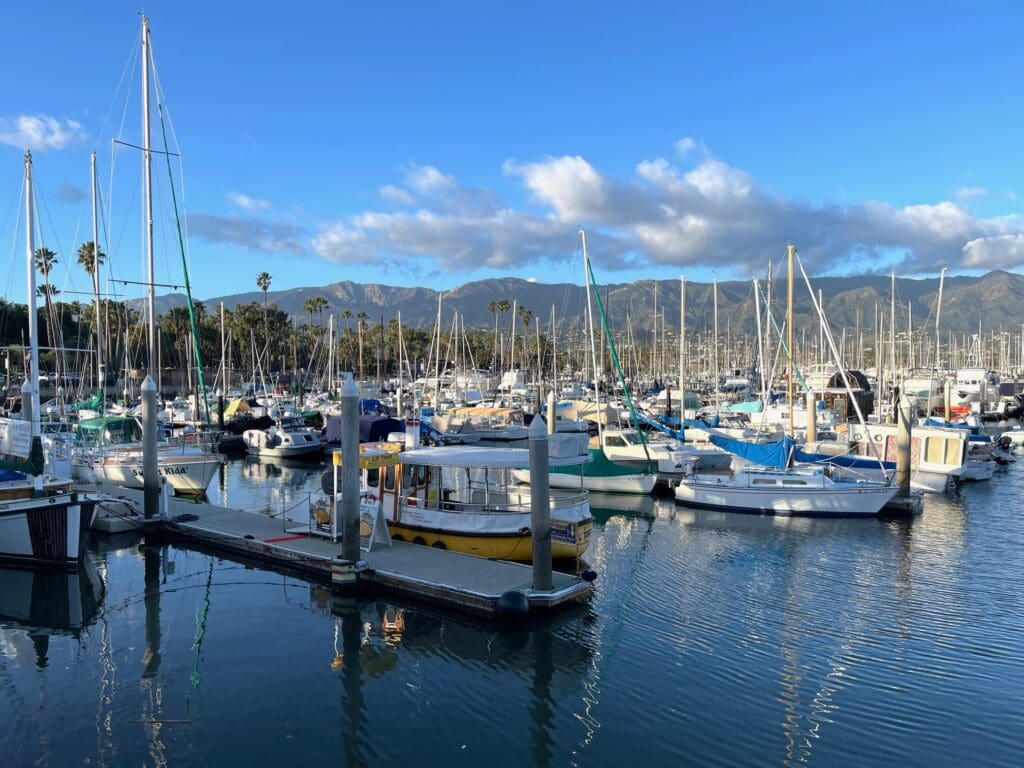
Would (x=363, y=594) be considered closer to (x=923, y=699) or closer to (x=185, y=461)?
(x=923, y=699)

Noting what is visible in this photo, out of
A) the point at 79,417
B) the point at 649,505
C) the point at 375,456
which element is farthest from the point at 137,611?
the point at 79,417

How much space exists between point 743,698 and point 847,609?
20.0 feet

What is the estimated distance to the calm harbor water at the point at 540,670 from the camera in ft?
34.8

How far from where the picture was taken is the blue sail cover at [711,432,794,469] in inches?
1173

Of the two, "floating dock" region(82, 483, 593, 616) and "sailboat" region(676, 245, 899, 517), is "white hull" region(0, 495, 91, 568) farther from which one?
"sailboat" region(676, 245, 899, 517)

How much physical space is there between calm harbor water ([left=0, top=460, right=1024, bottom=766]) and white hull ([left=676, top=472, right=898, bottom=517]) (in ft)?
18.5

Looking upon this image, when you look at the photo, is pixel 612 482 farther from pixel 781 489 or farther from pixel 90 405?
pixel 90 405

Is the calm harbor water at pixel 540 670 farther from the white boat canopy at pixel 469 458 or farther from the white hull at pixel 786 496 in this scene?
the white hull at pixel 786 496

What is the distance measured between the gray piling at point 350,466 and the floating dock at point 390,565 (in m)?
0.57

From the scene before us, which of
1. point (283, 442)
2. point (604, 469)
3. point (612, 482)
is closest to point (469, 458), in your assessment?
point (604, 469)

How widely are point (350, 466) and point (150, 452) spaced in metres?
9.67

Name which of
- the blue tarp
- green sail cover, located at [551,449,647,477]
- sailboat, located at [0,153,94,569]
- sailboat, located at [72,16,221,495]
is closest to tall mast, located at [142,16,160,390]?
sailboat, located at [72,16,221,495]

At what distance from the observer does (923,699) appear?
1199cm

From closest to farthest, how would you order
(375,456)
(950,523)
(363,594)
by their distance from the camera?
(363,594), (375,456), (950,523)
